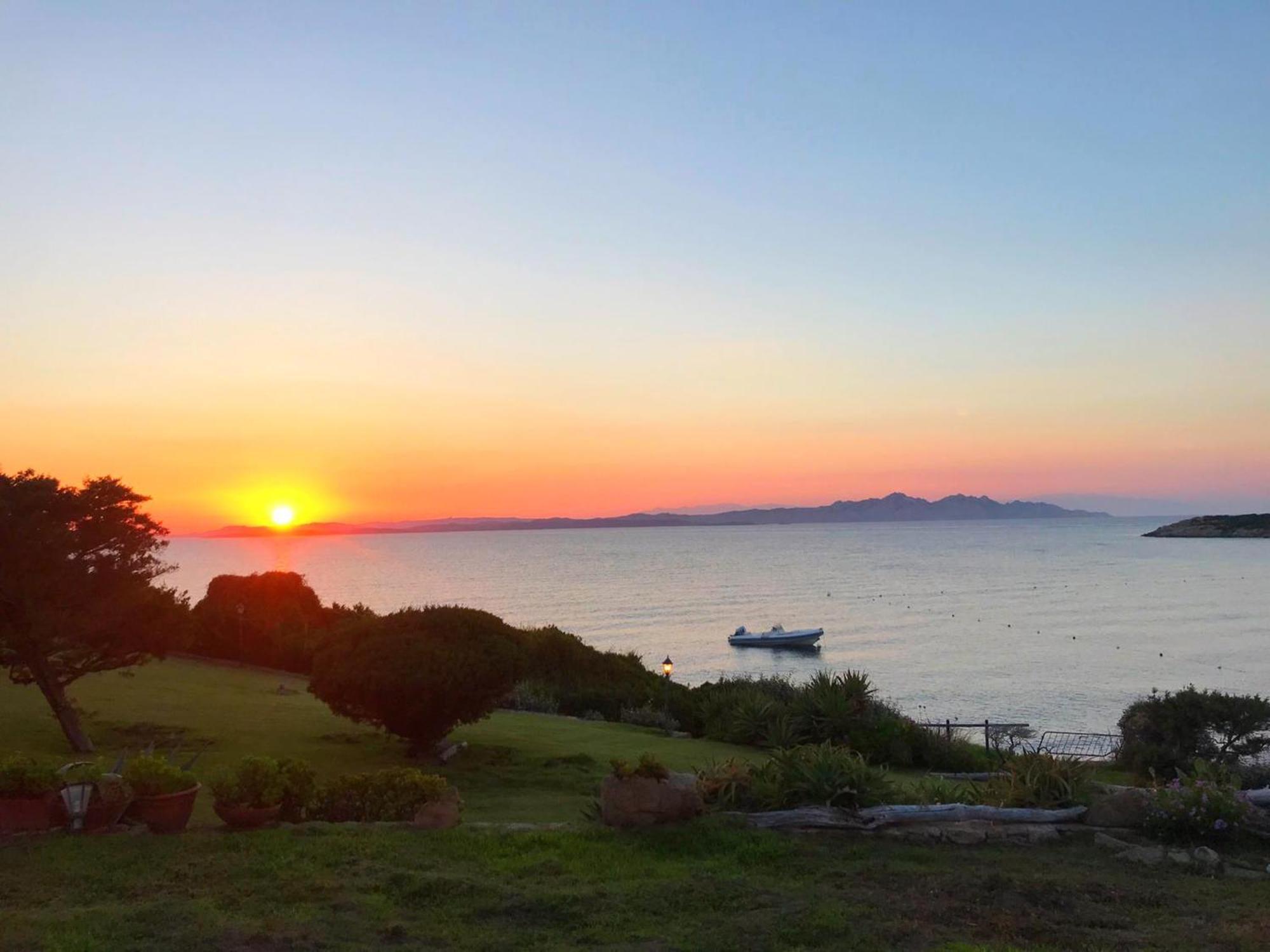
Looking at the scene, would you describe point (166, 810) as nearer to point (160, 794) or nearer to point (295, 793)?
point (160, 794)

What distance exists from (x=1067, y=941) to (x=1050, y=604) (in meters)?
84.3

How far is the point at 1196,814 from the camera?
9180 mm

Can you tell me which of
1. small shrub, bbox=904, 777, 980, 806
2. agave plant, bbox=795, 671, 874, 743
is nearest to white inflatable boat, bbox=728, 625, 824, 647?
agave plant, bbox=795, 671, 874, 743

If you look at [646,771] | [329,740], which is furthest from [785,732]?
[646,771]

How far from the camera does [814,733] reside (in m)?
19.4

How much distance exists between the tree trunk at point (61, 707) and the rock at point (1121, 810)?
1351 cm

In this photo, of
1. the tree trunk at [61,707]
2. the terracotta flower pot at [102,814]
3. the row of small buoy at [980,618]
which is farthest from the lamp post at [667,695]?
the row of small buoy at [980,618]

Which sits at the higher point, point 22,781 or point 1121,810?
point 22,781

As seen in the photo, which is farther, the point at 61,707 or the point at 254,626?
the point at 254,626

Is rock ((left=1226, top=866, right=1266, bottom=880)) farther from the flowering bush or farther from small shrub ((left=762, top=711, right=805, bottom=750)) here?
small shrub ((left=762, top=711, right=805, bottom=750))

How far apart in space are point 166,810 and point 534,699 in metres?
18.9

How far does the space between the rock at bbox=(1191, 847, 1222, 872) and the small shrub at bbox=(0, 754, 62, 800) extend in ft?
33.3

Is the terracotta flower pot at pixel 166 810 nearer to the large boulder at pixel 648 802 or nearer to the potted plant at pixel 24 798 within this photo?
the potted plant at pixel 24 798

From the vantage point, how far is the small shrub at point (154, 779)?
9.06 m
